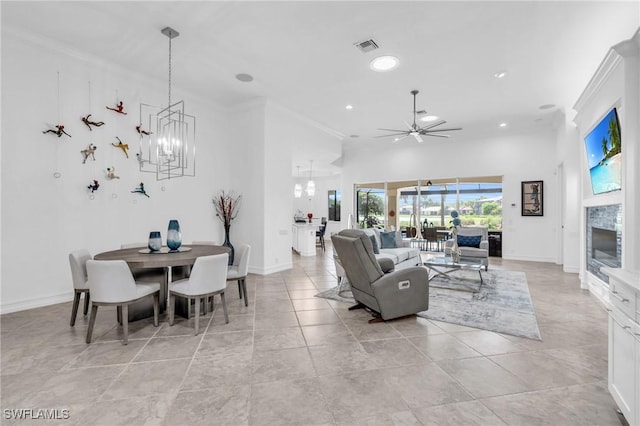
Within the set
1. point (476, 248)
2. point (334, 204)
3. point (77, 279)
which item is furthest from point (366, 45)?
point (334, 204)

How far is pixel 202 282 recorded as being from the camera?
315 centimetres

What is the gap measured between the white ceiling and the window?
760 cm

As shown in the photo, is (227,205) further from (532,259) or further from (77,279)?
(532,259)

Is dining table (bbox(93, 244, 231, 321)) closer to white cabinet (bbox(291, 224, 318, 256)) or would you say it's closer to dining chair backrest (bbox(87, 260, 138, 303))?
dining chair backrest (bbox(87, 260, 138, 303))

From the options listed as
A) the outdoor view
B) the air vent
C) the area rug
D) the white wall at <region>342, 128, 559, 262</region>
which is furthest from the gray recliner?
the outdoor view

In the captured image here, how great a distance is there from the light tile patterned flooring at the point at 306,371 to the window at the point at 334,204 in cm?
968

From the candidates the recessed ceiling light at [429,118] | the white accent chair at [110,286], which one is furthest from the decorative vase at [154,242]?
the recessed ceiling light at [429,118]

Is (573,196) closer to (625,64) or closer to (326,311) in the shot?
(625,64)

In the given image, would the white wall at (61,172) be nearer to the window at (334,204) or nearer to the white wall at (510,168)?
the white wall at (510,168)

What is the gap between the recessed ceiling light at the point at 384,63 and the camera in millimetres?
4242

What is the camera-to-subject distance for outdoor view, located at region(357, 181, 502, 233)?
8.77 metres

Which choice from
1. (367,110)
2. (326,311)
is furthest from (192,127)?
(326,311)

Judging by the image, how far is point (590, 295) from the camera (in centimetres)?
454

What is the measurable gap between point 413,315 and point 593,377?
1682 mm
